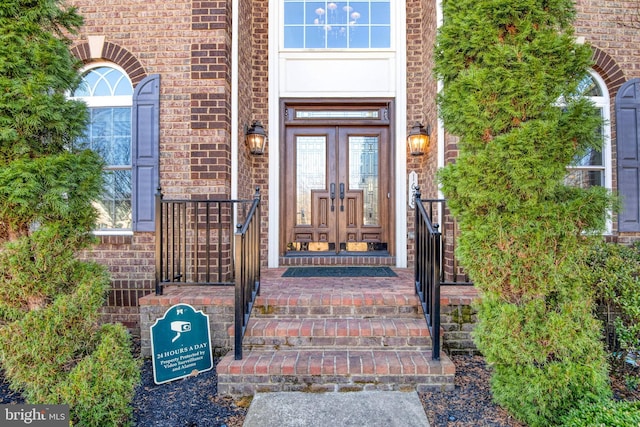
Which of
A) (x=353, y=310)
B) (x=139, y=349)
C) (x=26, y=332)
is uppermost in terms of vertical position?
(x=26, y=332)

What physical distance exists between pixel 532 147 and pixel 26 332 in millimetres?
2904

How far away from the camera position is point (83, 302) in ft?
5.86

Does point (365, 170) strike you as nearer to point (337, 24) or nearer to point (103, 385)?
point (337, 24)

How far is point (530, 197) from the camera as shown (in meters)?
1.81

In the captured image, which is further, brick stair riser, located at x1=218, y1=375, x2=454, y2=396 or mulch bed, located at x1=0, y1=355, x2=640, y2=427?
brick stair riser, located at x1=218, y1=375, x2=454, y2=396

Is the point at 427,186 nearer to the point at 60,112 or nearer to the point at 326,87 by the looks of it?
the point at 326,87

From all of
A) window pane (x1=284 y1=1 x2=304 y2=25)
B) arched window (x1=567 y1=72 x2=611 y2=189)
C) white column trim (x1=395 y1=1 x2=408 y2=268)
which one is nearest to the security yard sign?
white column trim (x1=395 y1=1 x2=408 y2=268)

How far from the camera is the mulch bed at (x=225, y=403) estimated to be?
195 centimetres

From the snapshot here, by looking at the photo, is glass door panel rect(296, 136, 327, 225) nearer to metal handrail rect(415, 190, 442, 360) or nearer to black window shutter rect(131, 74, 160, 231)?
black window shutter rect(131, 74, 160, 231)

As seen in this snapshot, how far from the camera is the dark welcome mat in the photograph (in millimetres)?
3764

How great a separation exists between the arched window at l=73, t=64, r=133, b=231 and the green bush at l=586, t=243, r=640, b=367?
4.56 metres

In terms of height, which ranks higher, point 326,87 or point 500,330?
point 326,87

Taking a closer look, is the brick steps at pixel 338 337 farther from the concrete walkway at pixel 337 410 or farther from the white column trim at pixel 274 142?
the white column trim at pixel 274 142

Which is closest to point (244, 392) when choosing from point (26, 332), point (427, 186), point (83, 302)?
point (83, 302)
